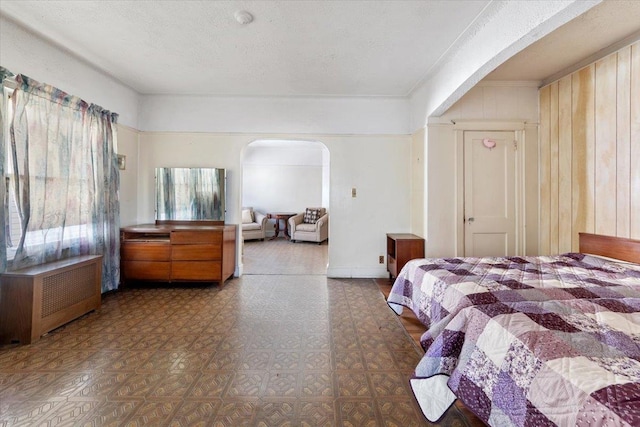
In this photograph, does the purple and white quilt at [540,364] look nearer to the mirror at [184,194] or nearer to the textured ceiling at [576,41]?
the textured ceiling at [576,41]

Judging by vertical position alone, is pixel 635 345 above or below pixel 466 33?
below

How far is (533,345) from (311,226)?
20.2 feet

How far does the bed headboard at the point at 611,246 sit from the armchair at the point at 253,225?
6.29 m

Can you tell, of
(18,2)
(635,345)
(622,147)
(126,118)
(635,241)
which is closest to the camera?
(635,345)

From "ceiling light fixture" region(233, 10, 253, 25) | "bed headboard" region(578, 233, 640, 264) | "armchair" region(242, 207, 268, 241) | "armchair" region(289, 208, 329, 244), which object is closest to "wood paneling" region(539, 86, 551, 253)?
"bed headboard" region(578, 233, 640, 264)

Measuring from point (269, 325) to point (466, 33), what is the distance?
314 centimetres

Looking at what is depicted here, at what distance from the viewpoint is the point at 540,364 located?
984 mm

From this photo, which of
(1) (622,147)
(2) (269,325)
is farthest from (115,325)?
(1) (622,147)

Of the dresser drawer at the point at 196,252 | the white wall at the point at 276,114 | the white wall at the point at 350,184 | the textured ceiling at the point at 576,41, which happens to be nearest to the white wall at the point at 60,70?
the white wall at the point at 276,114

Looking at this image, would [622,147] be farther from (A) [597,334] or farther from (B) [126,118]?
(B) [126,118]

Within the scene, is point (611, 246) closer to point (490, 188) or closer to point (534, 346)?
point (490, 188)

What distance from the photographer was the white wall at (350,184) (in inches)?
158

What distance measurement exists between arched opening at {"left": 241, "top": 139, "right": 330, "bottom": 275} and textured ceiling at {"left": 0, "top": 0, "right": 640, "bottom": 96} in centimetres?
418

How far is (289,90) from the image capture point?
146 inches
